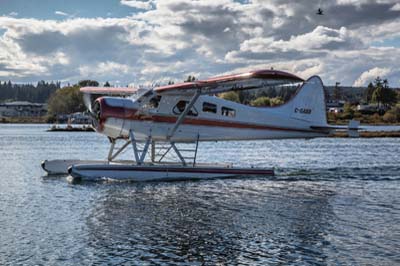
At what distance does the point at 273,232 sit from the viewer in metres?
8.95

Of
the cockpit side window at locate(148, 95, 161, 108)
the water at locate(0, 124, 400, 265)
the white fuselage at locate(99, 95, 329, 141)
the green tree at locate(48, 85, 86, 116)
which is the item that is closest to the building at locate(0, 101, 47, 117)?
the green tree at locate(48, 85, 86, 116)

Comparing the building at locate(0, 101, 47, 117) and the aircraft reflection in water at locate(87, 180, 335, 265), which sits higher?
the building at locate(0, 101, 47, 117)

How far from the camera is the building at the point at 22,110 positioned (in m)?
184

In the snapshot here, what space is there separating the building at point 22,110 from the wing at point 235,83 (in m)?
176

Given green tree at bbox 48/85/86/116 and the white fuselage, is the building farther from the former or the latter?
the white fuselage

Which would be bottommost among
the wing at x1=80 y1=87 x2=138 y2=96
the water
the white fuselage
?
the water

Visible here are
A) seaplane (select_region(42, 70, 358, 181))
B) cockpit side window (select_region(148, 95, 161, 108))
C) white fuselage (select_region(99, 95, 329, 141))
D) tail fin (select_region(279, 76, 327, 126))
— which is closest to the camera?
seaplane (select_region(42, 70, 358, 181))

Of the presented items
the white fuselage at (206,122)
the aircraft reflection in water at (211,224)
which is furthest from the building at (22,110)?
the aircraft reflection in water at (211,224)

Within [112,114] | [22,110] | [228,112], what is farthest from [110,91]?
[22,110]

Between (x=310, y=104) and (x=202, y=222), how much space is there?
9902 mm

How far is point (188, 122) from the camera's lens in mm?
16453

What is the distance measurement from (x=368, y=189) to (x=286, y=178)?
9.59 feet

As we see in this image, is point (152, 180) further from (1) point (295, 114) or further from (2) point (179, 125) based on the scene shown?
(1) point (295, 114)

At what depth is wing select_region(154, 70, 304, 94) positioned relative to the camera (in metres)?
12.9
